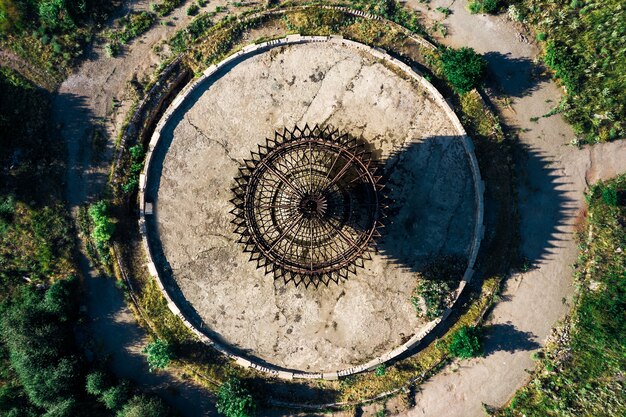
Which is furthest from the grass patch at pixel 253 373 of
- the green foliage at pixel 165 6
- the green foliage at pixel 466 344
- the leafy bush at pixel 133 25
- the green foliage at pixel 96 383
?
the green foliage at pixel 96 383

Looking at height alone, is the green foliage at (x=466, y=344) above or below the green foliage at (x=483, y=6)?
below

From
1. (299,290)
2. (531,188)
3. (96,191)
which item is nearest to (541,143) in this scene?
(531,188)

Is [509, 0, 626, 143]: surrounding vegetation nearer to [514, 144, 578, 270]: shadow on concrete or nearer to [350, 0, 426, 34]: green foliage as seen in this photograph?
[514, 144, 578, 270]: shadow on concrete

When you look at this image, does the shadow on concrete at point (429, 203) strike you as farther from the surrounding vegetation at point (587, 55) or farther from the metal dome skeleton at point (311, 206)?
the surrounding vegetation at point (587, 55)

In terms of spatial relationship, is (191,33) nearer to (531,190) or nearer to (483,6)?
(483,6)

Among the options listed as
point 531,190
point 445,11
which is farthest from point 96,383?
point 445,11
